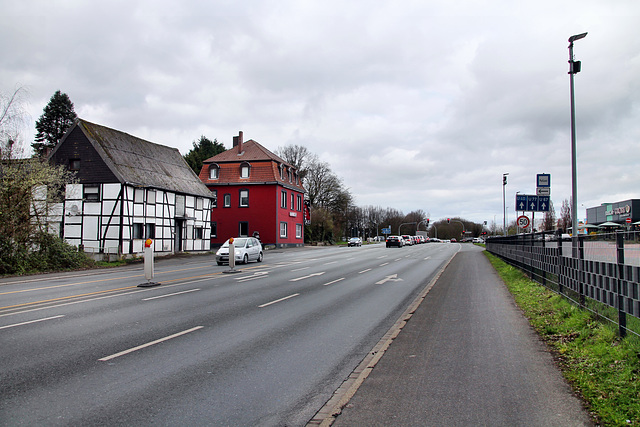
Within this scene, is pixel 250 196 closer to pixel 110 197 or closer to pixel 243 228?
pixel 243 228

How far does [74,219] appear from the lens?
3117 cm

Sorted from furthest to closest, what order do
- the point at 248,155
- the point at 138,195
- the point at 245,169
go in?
1. the point at 248,155
2. the point at 245,169
3. the point at 138,195

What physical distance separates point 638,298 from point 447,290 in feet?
28.6

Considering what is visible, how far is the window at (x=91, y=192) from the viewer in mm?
31106

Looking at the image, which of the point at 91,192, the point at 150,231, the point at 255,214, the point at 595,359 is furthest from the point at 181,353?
the point at 255,214

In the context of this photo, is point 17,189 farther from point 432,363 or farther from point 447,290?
point 432,363

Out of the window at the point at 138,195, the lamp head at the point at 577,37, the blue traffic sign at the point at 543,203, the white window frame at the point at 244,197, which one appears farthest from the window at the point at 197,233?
the lamp head at the point at 577,37

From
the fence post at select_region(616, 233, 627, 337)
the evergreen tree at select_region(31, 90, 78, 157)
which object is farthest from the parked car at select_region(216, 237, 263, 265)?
the evergreen tree at select_region(31, 90, 78, 157)

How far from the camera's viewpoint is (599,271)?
7.36 metres

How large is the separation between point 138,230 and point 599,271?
99.9 feet

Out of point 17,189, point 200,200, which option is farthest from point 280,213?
point 17,189

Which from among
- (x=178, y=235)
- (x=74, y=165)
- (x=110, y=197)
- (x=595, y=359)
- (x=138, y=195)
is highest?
(x=74, y=165)

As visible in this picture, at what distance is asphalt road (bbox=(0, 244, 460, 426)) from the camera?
450 centimetres

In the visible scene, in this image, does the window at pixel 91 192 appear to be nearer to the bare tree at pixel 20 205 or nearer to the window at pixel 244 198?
the bare tree at pixel 20 205
